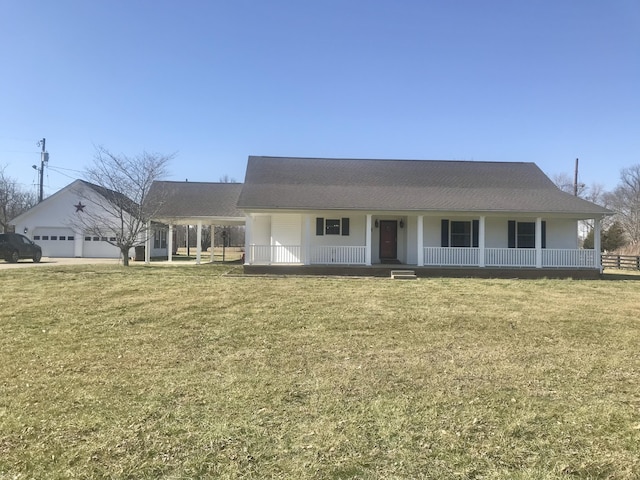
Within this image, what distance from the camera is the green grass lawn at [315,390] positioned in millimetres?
3482

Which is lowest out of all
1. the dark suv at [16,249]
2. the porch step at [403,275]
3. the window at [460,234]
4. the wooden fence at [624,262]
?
the porch step at [403,275]

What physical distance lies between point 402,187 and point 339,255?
4.84 metres

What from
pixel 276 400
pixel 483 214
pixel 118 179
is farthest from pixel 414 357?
pixel 118 179

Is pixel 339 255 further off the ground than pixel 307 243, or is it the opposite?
pixel 307 243

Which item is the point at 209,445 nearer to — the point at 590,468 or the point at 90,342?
the point at 590,468

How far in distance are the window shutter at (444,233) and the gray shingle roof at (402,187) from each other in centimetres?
108

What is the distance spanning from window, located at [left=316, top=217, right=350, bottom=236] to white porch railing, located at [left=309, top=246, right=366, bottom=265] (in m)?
1.46

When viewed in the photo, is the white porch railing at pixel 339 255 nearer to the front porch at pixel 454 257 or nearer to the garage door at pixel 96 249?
the front porch at pixel 454 257

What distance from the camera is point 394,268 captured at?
16688mm

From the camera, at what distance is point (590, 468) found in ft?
11.2

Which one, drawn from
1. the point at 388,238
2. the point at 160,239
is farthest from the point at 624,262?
the point at 160,239

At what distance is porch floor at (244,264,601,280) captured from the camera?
16.7m

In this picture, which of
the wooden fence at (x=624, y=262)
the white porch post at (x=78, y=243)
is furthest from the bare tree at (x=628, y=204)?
the white porch post at (x=78, y=243)

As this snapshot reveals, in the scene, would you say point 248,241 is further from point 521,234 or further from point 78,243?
point 78,243
